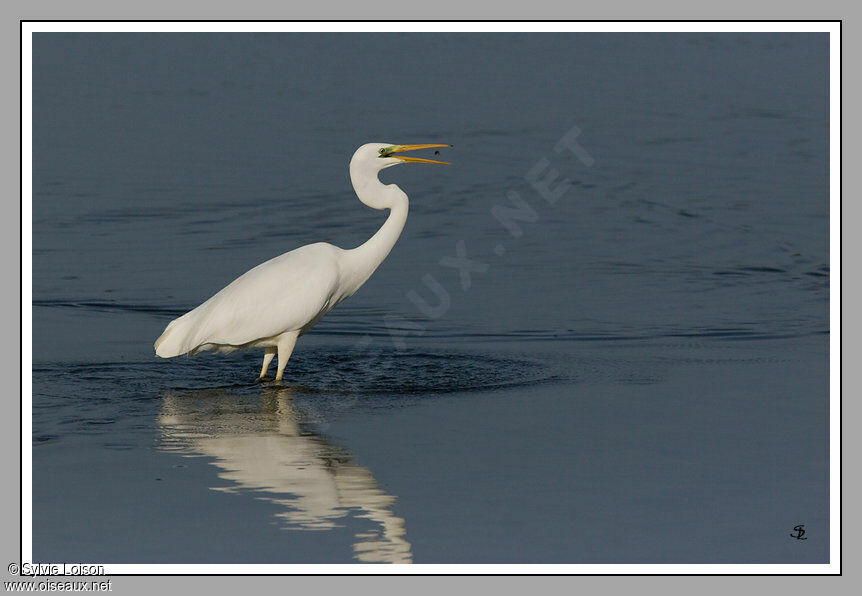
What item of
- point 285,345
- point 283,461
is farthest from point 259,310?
point 283,461

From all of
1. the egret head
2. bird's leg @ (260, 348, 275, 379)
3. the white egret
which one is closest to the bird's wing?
the white egret

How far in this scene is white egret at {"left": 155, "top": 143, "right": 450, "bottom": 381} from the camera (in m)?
8.44

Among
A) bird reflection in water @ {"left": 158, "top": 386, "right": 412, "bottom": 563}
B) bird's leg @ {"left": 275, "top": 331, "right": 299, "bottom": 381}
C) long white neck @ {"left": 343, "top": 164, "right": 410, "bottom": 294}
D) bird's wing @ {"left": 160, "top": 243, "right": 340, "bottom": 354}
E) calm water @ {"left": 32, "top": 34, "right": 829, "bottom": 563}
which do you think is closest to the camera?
bird reflection in water @ {"left": 158, "top": 386, "right": 412, "bottom": 563}

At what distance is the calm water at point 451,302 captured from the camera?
598 cm

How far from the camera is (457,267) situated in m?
11.8

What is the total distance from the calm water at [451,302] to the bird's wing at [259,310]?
343 millimetres

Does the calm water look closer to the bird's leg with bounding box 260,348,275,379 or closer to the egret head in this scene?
the bird's leg with bounding box 260,348,275,379

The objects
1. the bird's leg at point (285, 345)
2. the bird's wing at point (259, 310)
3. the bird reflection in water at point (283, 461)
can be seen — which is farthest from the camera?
the bird's leg at point (285, 345)

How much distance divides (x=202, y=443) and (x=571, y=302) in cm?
441

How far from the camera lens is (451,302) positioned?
10.7 meters

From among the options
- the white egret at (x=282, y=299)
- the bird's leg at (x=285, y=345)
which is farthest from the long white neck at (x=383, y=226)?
the bird's leg at (x=285, y=345)

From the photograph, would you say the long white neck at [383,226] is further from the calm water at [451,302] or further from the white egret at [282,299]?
the calm water at [451,302]

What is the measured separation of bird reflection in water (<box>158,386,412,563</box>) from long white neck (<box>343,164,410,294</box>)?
1.01 metres

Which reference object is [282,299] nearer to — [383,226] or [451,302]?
[383,226]
